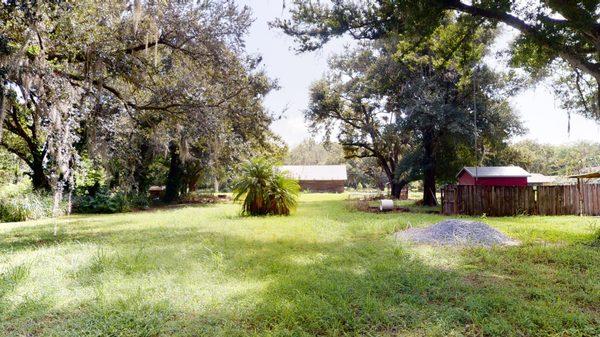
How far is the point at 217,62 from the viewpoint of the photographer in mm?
8945

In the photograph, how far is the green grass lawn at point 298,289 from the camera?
354 cm

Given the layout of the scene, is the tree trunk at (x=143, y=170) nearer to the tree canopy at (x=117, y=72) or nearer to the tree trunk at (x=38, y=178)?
the tree trunk at (x=38, y=178)

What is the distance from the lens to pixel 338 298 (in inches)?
165

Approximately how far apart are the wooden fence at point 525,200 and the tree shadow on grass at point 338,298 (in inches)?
344

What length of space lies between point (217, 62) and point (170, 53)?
1.41 meters

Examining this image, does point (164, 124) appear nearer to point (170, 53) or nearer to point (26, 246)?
point (170, 53)

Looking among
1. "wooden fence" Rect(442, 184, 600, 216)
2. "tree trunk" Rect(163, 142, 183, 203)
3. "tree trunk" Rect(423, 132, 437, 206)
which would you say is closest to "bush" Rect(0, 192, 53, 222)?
"tree trunk" Rect(163, 142, 183, 203)

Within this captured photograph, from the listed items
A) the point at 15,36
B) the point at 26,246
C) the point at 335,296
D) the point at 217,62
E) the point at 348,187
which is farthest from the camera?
the point at 348,187

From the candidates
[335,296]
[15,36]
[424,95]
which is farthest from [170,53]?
[424,95]

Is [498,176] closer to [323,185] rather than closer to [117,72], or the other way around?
[117,72]

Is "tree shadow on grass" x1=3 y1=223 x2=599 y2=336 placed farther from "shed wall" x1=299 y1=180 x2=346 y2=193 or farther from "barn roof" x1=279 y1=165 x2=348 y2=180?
"shed wall" x1=299 y1=180 x2=346 y2=193

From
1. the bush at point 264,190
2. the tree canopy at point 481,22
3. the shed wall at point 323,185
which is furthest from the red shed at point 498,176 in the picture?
the shed wall at point 323,185

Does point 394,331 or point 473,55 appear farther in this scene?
point 473,55

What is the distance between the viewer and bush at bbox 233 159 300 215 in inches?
544
